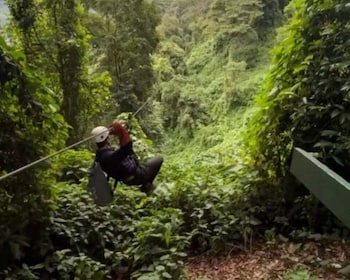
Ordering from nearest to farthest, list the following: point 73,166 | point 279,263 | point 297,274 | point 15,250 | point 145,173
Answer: point 297,274
point 15,250
point 279,263
point 145,173
point 73,166

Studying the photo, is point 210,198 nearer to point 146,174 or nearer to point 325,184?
point 146,174

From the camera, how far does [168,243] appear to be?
3.75 m

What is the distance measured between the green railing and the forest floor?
0.96m

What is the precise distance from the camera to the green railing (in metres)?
1.75

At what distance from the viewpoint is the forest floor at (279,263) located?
3.30m

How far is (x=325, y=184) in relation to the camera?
78.9 inches

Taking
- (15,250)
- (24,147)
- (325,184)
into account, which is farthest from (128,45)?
(325,184)

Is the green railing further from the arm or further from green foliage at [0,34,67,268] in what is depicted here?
green foliage at [0,34,67,268]

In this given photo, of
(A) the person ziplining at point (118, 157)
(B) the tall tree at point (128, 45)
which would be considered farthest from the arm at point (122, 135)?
(B) the tall tree at point (128, 45)

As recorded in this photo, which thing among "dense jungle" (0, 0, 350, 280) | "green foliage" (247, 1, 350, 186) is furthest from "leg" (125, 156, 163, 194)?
"green foliage" (247, 1, 350, 186)

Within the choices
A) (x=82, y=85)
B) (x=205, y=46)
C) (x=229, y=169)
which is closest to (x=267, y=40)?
(x=205, y=46)

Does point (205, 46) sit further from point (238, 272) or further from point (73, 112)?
point (238, 272)

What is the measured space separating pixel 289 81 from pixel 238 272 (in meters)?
1.86

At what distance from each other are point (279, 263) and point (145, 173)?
152cm
